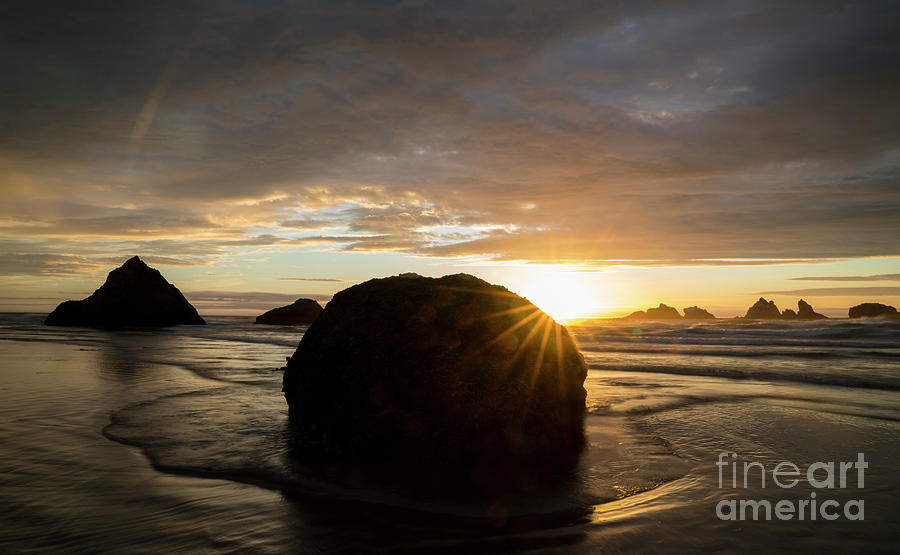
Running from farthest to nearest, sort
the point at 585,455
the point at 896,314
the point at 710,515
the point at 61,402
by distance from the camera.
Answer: the point at 896,314 → the point at 61,402 → the point at 585,455 → the point at 710,515

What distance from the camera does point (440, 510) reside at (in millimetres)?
3434

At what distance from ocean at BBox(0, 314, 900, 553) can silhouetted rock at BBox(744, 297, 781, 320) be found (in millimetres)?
52582

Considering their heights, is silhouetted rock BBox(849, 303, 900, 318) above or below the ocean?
above

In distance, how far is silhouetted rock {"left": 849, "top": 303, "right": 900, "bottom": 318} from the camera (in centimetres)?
4084

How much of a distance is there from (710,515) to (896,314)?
51658 millimetres

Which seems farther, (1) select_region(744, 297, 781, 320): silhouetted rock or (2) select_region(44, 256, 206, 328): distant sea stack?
(1) select_region(744, 297, 781, 320): silhouetted rock

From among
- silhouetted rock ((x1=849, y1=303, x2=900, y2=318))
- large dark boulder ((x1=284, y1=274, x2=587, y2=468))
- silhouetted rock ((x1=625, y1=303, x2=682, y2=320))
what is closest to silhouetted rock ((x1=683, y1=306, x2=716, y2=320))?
silhouetted rock ((x1=625, y1=303, x2=682, y2=320))

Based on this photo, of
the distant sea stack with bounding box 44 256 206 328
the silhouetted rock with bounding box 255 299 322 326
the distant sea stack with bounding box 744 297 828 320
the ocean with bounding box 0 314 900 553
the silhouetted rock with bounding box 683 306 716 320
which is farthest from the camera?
the silhouetted rock with bounding box 683 306 716 320

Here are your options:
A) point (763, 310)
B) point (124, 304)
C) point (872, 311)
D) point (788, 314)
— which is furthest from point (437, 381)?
point (763, 310)

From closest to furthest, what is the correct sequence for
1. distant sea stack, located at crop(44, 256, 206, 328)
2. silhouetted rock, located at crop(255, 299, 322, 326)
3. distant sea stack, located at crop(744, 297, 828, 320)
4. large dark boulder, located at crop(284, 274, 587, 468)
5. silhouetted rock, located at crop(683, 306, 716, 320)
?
large dark boulder, located at crop(284, 274, 587, 468) < distant sea stack, located at crop(44, 256, 206, 328) < silhouetted rock, located at crop(255, 299, 322, 326) < distant sea stack, located at crop(744, 297, 828, 320) < silhouetted rock, located at crop(683, 306, 716, 320)

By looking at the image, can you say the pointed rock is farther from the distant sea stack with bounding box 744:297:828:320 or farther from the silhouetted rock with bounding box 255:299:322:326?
the silhouetted rock with bounding box 255:299:322:326

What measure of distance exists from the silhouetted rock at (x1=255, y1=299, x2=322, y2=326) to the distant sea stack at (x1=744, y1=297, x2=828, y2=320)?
45.7 metres

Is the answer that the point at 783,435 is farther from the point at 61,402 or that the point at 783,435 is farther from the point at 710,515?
the point at 61,402

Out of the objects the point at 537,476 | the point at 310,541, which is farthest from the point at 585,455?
the point at 310,541
